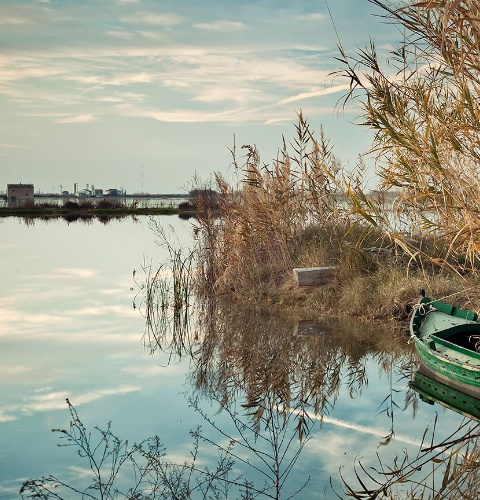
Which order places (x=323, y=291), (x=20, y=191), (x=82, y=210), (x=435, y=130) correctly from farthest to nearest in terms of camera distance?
(x=20, y=191) → (x=82, y=210) → (x=323, y=291) → (x=435, y=130)

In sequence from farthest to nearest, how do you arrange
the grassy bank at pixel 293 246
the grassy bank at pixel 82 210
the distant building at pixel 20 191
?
the distant building at pixel 20 191
the grassy bank at pixel 82 210
the grassy bank at pixel 293 246

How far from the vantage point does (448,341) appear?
27.1ft

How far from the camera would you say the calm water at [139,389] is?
6172 millimetres

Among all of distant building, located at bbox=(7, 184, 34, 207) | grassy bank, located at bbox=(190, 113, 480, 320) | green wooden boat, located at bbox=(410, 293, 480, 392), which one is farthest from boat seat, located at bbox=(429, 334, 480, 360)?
distant building, located at bbox=(7, 184, 34, 207)

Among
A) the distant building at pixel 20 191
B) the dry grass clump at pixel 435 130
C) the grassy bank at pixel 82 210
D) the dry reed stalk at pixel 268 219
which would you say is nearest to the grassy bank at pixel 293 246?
the dry reed stalk at pixel 268 219

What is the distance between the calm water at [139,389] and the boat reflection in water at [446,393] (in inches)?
6.7

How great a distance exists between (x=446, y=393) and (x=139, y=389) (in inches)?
120

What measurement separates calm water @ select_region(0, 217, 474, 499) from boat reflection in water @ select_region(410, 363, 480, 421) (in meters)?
0.17

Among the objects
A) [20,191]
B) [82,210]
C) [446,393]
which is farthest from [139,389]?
[20,191]

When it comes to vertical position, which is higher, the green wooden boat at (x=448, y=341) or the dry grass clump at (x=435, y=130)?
the dry grass clump at (x=435, y=130)

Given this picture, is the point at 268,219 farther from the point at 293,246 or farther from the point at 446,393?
the point at 446,393

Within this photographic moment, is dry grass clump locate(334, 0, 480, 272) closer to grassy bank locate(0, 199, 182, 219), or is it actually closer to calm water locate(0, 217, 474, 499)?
calm water locate(0, 217, 474, 499)

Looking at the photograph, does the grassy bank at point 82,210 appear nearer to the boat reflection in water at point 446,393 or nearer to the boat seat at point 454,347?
the boat reflection in water at point 446,393

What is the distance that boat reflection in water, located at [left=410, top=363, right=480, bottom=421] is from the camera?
7.53 m
